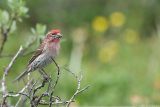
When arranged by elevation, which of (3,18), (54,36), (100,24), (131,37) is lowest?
(131,37)

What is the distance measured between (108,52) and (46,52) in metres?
5.44

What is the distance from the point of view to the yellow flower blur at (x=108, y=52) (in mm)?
12148

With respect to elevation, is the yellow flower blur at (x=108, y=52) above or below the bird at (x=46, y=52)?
below

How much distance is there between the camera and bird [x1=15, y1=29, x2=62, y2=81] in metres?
6.66

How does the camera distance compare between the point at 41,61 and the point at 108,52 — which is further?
the point at 108,52

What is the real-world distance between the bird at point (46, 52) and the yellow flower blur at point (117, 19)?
6069mm

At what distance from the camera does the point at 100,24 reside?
1316 centimetres

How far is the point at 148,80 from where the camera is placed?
36.7 feet

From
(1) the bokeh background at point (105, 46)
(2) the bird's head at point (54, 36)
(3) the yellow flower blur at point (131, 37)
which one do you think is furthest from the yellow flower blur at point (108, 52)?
(2) the bird's head at point (54, 36)

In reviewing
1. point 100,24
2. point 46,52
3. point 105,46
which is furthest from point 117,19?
point 46,52

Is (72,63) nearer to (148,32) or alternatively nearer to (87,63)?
(87,63)

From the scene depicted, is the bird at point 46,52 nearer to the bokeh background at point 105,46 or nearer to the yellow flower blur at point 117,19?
the bokeh background at point 105,46

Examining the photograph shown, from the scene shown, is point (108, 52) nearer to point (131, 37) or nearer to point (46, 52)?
point (131, 37)

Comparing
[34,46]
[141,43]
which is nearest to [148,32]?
[141,43]
